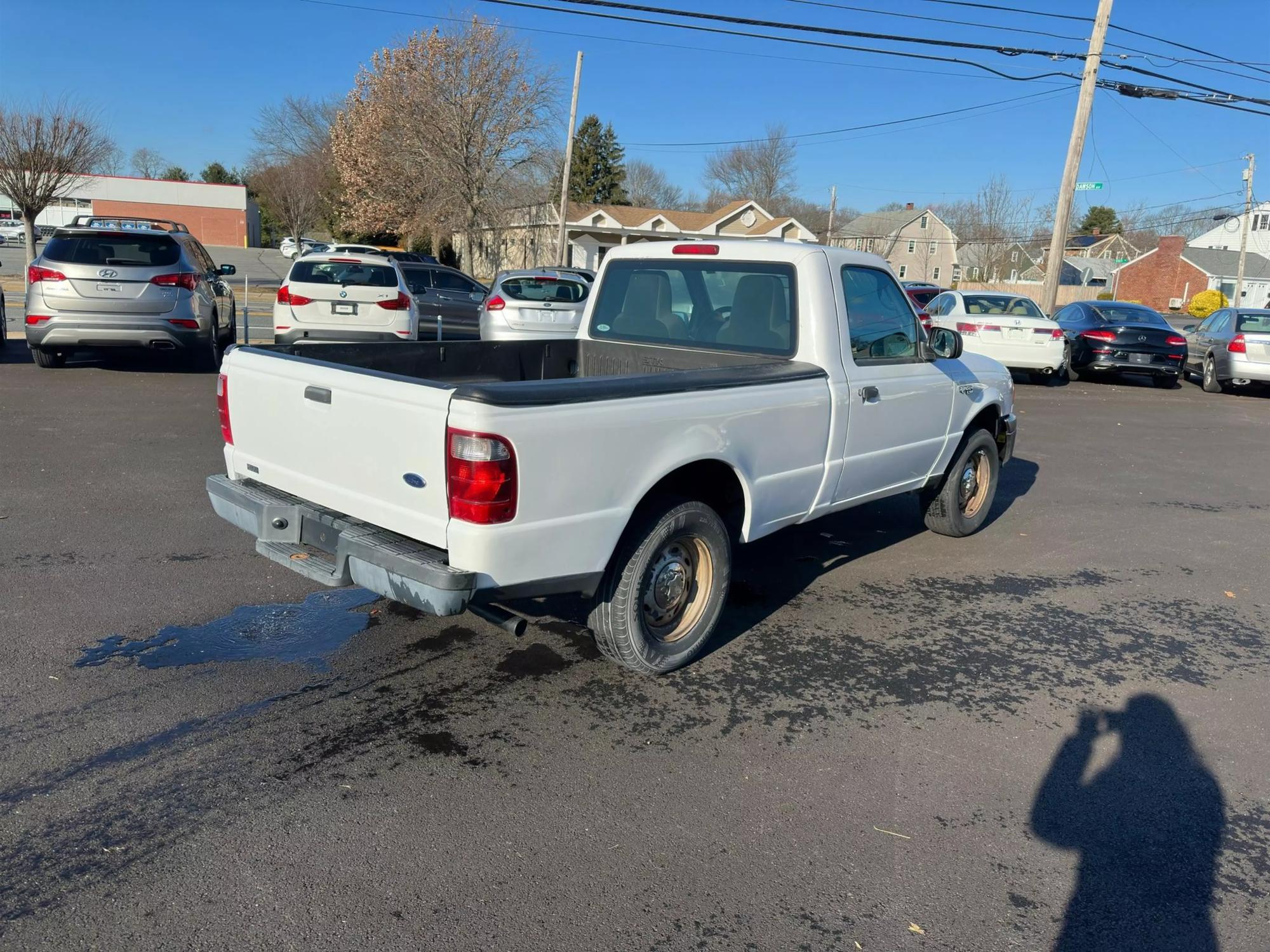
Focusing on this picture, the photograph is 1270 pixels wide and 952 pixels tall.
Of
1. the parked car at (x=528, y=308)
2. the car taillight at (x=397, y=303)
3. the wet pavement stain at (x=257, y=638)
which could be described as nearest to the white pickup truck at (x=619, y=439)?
the wet pavement stain at (x=257, y=638)

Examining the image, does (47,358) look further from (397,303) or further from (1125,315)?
(1125,315)

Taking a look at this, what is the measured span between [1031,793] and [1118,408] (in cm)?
1301

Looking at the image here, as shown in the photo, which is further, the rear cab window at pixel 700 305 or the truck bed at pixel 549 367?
the rear cab window at pixel 700 305

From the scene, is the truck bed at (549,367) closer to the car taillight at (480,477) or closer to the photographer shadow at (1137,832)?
the car taillight at (480,477)

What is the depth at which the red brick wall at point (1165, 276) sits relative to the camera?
74.4 m

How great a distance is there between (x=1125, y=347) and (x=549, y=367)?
50.1 feet

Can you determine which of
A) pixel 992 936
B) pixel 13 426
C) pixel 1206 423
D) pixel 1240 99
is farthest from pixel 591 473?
pixel 1240 99

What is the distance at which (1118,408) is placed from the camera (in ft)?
49.4

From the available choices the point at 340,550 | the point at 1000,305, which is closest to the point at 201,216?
the point at 1000,305

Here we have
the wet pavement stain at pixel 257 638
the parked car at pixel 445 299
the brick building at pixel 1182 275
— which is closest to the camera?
the wet pavement stain at pixel 257 638

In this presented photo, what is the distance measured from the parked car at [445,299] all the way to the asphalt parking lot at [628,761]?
14.1m

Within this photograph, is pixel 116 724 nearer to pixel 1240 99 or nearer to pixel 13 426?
pixel 13 426

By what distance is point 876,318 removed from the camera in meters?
5.59

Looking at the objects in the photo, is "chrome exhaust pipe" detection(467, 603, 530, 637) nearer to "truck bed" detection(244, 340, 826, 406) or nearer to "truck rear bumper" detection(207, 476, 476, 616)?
"truck rear bumper" detection(207, 476, 476, 616)
